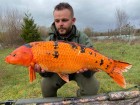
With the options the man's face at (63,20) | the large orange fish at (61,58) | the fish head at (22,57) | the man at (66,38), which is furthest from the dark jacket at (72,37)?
the fish head at (22,57)

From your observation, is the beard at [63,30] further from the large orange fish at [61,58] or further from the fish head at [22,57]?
the fish head at [22,57]

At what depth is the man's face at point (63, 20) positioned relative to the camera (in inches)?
132

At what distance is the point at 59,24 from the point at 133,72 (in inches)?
201

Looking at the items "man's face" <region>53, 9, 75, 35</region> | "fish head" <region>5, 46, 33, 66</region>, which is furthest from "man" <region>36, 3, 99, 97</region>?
"fish head" <region>5, 46, 33, 66</region>

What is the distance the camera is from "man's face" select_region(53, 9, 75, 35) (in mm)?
3346

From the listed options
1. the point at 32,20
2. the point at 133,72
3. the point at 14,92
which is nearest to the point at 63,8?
the point at 14,92

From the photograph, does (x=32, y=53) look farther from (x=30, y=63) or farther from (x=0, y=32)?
(x=0, y=32)

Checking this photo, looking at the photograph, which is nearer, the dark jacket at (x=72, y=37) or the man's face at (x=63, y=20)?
the man's face at (x=63, y=20)

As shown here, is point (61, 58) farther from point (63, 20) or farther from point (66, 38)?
point (66, 38)

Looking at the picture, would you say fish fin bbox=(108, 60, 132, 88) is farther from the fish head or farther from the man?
the fish head

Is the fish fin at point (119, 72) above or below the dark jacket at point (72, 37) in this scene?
below

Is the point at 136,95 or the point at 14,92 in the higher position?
the point at 136,95

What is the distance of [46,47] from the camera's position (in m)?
2.86

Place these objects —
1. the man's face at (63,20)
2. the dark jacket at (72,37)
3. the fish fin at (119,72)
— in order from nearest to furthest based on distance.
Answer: the fish fin at (119,72)
the man's face at (63,20)
the dark jacket at (72,37)
